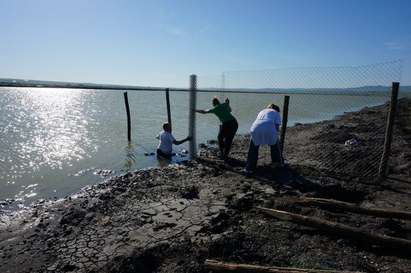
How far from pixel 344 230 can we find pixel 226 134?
20.0ft

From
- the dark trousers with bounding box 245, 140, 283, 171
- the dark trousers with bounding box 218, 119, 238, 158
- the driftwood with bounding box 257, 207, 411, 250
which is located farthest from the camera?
the dark trousers with bounding box 218, 119, 238, 158

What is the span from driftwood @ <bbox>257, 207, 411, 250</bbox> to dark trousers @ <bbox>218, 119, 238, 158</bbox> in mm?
5081

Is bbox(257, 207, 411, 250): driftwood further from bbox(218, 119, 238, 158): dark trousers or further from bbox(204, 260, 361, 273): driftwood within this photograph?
bbox(218, 119, 238, 158): dark trousers

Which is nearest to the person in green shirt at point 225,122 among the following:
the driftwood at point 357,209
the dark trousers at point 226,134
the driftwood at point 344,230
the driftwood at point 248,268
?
Result: the dark trousers at point 226,134

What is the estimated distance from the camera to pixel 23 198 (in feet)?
27.6

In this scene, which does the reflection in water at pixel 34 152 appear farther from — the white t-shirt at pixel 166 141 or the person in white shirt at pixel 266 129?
the person in white shirt at pixel 266 129

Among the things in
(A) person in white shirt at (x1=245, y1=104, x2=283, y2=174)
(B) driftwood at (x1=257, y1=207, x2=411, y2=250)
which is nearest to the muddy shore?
(B) driftwood at (x1=257, y1=207, x2=411, y2=250)

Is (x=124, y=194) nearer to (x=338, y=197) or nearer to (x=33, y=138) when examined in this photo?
(x=338, y=197)

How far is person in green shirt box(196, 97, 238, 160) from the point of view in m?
10.2

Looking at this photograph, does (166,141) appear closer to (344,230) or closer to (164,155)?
(164,155)

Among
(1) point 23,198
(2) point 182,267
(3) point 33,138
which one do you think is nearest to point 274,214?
(2) point 182,267

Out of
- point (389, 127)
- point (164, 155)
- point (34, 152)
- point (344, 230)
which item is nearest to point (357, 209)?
point (344, 230)

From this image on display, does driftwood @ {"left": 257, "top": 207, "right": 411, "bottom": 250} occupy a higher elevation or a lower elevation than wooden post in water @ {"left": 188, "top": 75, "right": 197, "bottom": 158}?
lower

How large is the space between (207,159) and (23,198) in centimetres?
520
